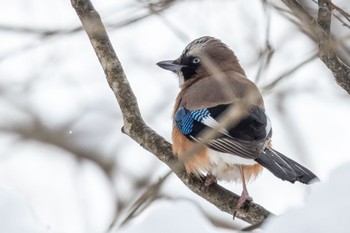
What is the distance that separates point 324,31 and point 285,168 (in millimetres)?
1009

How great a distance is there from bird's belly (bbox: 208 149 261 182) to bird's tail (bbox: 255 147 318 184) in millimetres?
136

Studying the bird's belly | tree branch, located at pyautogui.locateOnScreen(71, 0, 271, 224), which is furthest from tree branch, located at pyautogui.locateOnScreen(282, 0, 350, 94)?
the bird's belly

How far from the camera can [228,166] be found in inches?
176

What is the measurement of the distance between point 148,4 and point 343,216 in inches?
90.9

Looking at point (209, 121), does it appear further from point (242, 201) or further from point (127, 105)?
point (242, 201)

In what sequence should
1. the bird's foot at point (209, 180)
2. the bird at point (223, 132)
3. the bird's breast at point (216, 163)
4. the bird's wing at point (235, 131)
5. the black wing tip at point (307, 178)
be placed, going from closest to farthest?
the black wing tip at point (307, 178)
the bird's foot at point (209, 180)
the bird at point (223, 132)
the bird's wing at point (235, 131)
the bird's breast at point (216, 163)

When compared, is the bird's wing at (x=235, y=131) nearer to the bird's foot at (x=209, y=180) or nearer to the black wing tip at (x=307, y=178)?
the bird's foot at (x=209, y=180)

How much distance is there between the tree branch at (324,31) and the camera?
3.00m

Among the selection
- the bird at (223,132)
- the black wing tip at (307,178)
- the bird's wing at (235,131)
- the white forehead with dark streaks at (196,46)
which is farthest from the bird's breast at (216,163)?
the white forehead with dark streaks at (196,46)

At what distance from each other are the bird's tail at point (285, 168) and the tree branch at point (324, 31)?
62 cm

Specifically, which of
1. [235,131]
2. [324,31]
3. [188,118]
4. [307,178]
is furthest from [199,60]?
[324,31]

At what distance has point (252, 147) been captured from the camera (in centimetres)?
412

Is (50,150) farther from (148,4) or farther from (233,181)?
(148,4)

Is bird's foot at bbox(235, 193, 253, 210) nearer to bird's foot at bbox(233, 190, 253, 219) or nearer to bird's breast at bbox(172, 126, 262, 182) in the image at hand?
bird's foot at bbox(233, 190, 253, 219)
